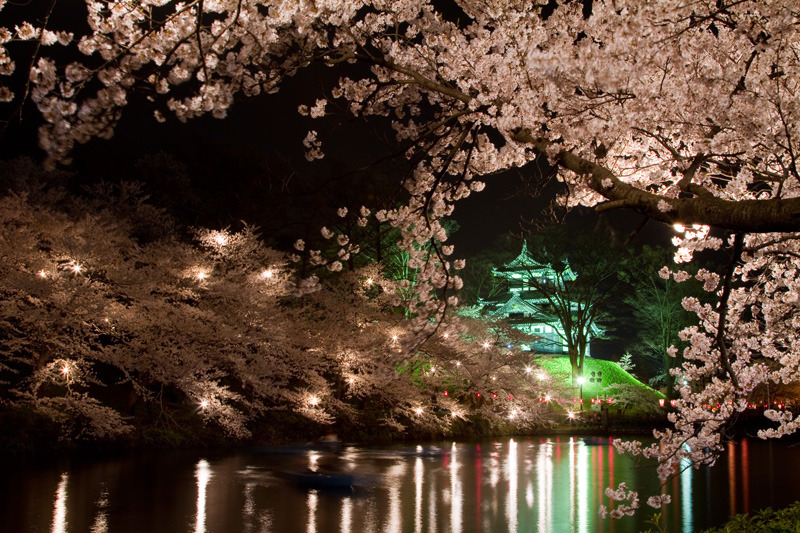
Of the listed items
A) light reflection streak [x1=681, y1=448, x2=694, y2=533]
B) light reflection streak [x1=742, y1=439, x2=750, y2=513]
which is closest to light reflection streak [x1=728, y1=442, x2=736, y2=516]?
light reflection streak [x1=742, y1=439, x2=750, y2=513]

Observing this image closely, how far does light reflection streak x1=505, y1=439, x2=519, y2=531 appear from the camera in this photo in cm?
850

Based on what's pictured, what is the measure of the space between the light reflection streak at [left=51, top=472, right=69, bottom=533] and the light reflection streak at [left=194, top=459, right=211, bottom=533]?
1492 millimetres

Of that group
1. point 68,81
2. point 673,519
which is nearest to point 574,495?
point 673,519

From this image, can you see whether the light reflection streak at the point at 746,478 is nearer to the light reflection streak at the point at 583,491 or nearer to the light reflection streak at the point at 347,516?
the light reflection streak at the point at 583,491

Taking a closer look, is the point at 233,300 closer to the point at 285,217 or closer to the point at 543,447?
the point at 285,217

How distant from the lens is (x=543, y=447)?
1902 cm

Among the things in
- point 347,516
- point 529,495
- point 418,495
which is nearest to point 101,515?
point 347,516

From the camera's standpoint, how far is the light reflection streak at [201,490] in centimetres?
743

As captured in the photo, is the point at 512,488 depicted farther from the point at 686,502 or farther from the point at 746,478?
the point at 746,478

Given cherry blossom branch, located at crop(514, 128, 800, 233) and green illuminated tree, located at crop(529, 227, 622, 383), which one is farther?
green illuminated tree, located at crop(529, 227, 622, 383)

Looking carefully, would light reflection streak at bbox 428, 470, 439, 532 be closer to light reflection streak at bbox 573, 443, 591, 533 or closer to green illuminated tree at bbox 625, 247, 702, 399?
light reflection streak at bbox 573, 443, 591, 533

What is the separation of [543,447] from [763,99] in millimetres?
16250

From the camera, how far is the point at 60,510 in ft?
25.6

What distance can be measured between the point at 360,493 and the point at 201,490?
2.57 meters
